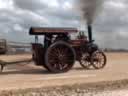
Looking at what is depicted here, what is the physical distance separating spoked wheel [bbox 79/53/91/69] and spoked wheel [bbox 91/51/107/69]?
208 mm

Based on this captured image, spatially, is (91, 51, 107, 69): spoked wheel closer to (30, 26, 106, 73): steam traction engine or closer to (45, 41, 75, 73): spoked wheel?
(30, 26, 106, 73): steam traction engine

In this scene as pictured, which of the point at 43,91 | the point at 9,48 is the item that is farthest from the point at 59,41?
the point at 9,48

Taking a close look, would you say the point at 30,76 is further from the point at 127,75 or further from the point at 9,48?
the point at 9,48

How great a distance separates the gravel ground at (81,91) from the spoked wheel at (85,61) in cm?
528

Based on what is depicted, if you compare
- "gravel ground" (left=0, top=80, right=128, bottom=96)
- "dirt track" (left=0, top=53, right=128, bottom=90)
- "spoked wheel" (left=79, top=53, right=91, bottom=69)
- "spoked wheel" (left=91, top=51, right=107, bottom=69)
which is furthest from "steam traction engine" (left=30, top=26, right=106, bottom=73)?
"gravel ground" (left=0, top=80, right=128, bottom=96)

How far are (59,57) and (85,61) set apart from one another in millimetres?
2177

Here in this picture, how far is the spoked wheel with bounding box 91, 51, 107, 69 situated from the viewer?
73.0 feet

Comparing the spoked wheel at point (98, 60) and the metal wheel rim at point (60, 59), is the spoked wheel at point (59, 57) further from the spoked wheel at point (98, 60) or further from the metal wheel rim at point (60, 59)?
the spoked wheel at point (98, 60)

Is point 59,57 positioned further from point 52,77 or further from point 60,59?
point 52,77

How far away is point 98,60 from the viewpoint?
2234 centimetres

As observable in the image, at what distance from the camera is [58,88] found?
1574 centimetres

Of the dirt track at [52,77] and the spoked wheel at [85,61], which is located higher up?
the spoked wheel at [85,61]

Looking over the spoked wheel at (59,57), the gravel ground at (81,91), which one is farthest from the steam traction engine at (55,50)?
the gravel ground at (81,91)

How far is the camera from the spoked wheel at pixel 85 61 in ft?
72.7
